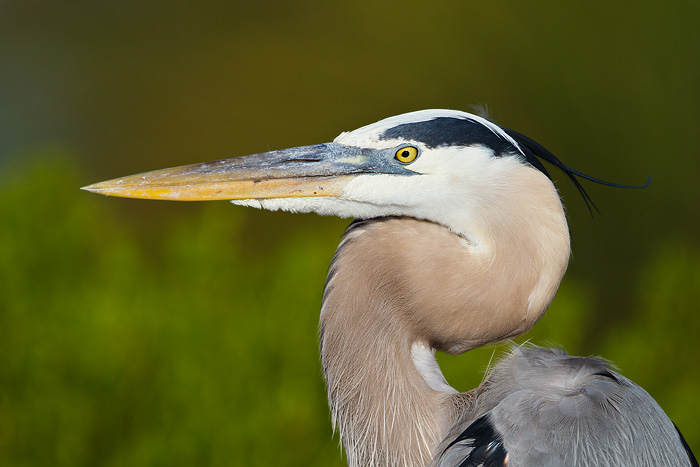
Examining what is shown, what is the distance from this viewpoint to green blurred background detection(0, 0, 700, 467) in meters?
2.17

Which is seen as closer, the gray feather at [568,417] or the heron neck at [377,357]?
the gray feather at [568,417]

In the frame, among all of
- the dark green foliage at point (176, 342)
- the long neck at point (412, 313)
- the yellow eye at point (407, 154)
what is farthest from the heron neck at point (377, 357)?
the dark green foliage at point (176, 342)

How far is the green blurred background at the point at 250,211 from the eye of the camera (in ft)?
7.11

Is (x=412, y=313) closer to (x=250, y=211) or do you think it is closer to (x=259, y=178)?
(x=259, y=178)

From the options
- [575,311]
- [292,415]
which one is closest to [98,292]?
[292,415]

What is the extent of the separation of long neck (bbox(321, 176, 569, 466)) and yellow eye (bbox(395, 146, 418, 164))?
91mm

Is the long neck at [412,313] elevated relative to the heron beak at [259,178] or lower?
lower

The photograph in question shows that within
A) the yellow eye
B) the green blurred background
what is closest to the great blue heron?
the yellow eye

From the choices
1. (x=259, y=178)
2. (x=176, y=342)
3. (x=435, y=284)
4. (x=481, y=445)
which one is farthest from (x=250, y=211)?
(x=481, y=445)

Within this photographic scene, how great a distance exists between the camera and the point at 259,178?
1146 millimetres


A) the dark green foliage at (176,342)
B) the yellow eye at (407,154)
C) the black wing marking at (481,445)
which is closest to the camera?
the black wing marking at (481,445)

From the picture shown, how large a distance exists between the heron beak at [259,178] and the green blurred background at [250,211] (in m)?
1.01

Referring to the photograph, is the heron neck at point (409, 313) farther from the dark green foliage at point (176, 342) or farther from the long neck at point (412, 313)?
the dark green foliage at point (176, 342)

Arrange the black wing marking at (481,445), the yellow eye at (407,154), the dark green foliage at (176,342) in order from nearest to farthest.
Answer: the black wing marking at (481,445)
the yellow eye at (407,154)
the dark green foliage at (176,342)
